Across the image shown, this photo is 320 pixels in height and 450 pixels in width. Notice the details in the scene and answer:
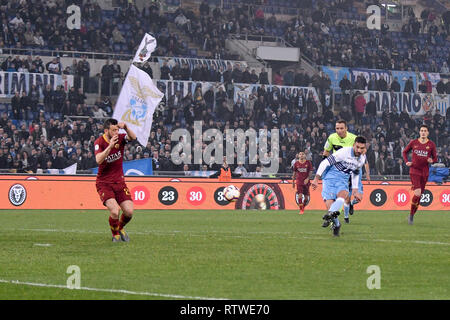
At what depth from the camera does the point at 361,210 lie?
1168 inches

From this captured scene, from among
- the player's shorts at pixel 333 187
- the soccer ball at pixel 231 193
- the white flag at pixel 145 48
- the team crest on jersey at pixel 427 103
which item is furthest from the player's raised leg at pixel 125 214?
the team crest on jersey at pixel 427 103

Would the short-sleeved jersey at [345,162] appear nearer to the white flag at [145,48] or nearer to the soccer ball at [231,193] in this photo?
the white flag at [145,48]

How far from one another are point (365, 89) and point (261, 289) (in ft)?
111

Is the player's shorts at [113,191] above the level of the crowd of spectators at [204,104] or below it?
below

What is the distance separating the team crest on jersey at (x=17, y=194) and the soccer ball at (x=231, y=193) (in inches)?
254

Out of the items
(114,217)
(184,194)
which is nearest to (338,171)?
(114,217)

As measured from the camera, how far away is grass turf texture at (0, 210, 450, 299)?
28.0 feet

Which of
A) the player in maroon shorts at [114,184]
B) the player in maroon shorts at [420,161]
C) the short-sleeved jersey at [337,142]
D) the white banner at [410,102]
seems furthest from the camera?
the white banner at [410,102]

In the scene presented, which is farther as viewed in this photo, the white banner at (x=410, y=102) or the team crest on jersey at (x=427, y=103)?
the team crest on jersey at (x=427, y=103)

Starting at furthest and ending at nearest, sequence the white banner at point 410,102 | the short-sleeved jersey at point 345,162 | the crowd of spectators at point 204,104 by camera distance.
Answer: the white banner at point 410,102 < the crowd of spectators at point 204,104 < the short-sleeved jersey at point 345,162

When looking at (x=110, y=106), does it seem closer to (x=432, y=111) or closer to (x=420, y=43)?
(x=432, y=111)

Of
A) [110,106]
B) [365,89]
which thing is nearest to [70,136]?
[110,106]

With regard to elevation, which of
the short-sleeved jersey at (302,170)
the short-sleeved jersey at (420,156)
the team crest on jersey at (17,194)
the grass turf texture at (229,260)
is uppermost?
the short-sleeved jersey at (420,156)

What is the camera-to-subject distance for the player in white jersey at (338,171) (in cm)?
1573
